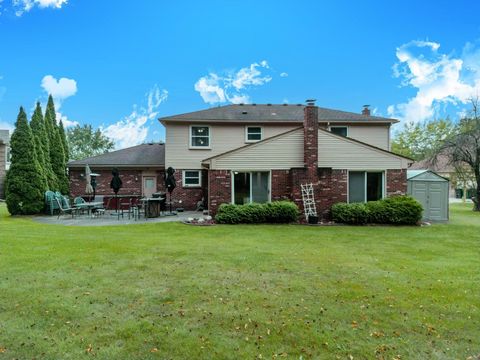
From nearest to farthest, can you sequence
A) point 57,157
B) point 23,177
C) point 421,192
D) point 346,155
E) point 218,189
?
point 218,189, point 346,155, point 421,192, point 23,177, point 57,157

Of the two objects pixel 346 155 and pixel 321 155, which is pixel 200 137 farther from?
pixel 346 155

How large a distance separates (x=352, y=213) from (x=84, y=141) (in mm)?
47135

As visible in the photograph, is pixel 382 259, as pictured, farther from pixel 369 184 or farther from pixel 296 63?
pixel 296 63

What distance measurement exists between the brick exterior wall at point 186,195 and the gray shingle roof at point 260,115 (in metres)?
3.06

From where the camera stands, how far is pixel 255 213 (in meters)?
12.7

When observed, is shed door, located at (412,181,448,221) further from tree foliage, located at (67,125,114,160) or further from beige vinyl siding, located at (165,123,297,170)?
tree foliage, located at (67,125,114,160)

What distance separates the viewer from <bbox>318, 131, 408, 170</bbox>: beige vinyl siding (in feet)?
45.2

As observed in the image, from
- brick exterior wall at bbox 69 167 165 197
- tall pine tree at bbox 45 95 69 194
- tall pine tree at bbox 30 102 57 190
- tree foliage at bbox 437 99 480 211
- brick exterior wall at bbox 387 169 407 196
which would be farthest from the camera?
tree foliage at bbox 437 99 480 211

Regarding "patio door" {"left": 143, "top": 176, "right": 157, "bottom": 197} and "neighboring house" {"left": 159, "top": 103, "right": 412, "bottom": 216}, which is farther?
"patio door" {"left": 143, "top": 176, "right": 157, "bottom": 197}

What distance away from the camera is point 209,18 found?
17.1 meters

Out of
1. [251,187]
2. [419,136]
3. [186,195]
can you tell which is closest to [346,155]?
[251,187]

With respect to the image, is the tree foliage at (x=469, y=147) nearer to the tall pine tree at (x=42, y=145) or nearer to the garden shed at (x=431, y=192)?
the garden shed at (x=431, y=192)

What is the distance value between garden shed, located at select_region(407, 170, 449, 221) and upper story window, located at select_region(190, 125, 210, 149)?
1059 centimetres

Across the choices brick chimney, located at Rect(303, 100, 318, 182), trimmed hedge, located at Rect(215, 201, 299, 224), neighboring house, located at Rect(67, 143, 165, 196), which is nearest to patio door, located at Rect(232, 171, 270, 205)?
trimmed hedge, located at Rect(215, 201, 299, 224)
